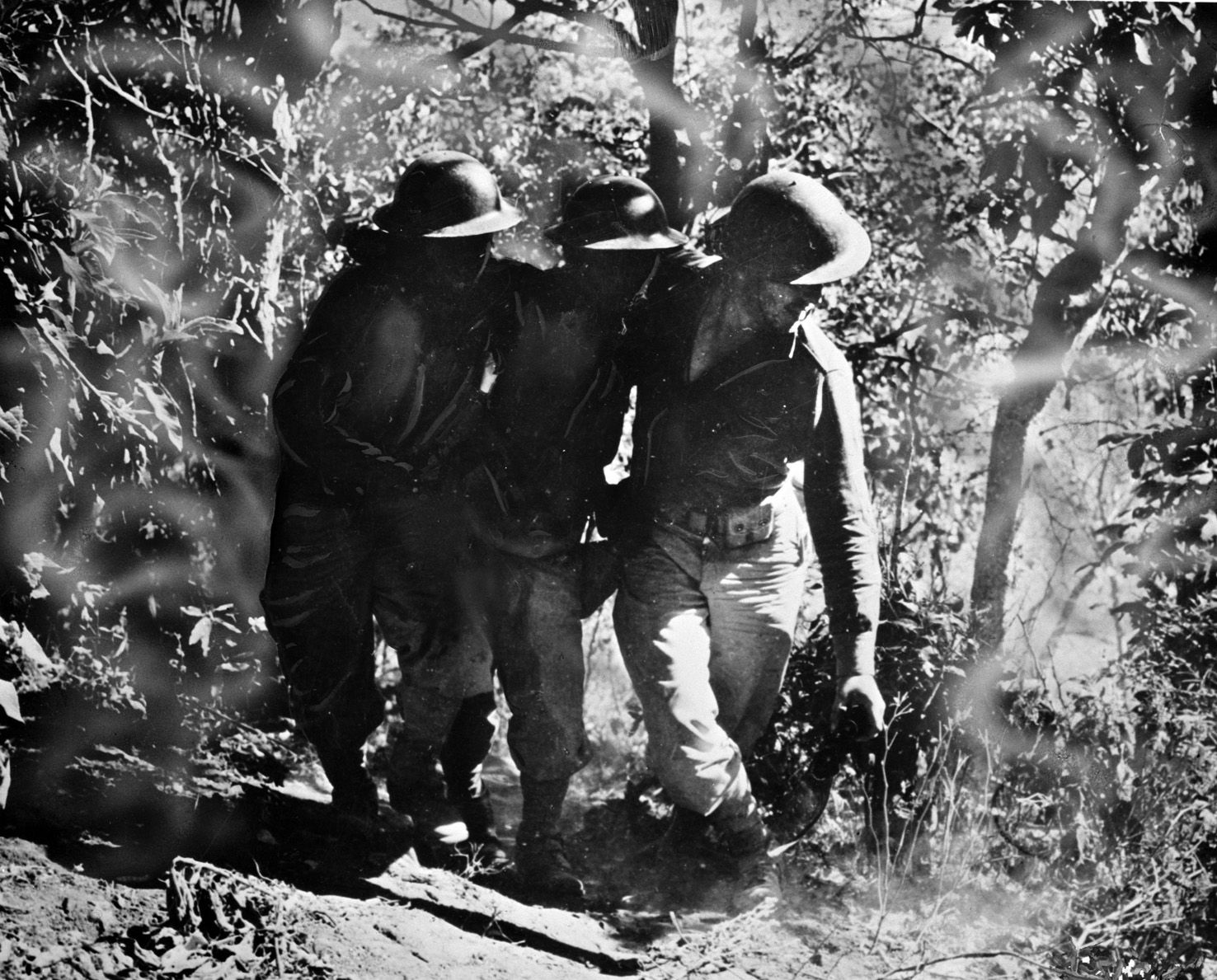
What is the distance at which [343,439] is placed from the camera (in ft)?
9.84

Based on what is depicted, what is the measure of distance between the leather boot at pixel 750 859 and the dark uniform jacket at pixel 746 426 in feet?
1.86

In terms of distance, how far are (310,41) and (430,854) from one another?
231cm

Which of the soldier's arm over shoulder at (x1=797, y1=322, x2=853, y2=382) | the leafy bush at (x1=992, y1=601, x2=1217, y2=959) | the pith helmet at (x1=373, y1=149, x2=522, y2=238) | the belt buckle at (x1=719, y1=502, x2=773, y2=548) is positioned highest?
the pith helmet at (x1=373, y1=149, x2=522, y2=238)

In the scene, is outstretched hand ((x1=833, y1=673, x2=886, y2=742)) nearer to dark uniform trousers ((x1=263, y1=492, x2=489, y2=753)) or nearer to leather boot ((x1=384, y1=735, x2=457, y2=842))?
dark uniform trousers ((x1=263, y1=492, x2=489, y2=753))

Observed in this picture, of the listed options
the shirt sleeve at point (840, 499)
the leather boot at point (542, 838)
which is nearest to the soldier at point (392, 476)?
the leather boot at point (542, 838)

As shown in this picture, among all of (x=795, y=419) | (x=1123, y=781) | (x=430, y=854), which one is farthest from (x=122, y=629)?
(x=1123, y=781)

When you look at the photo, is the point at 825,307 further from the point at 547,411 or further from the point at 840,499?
the point at 547,411

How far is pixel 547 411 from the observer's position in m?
3.06

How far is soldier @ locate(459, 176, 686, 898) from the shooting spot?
3.05 metres

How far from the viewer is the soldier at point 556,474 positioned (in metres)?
3.05

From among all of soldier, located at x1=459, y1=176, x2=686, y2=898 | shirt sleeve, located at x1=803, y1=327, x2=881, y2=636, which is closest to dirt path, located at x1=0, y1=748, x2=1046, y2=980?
soldier, located at x1=459, y1=176, x2=686, y2=898

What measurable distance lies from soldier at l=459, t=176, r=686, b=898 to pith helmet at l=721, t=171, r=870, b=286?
0.20m

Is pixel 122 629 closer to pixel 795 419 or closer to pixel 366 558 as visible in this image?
pixel 366 558

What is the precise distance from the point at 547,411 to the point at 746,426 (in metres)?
0.53
